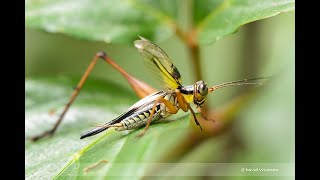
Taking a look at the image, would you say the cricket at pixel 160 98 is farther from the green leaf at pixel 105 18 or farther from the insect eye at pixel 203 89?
the green leaf at pixel 105 18

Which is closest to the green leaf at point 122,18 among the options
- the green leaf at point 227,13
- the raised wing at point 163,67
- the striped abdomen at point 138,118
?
the green leaf at point 227,13

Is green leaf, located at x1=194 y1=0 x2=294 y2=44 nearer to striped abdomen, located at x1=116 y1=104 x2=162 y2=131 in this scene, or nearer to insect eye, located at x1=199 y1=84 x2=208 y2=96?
insect eye, located at x1=199 y1=84 x2=208 y2=96

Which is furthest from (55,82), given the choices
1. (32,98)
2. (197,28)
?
(197,28)

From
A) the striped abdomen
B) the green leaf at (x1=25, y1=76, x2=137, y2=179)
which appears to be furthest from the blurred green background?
the striped abdomen

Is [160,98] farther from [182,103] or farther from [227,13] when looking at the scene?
[227,13]

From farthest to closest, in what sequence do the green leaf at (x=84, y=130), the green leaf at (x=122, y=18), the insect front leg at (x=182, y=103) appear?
1. the green leaf at (x=122, y=18)
2. the insect front leg at (x=182, y=103)
3. the green leaf at (x=84, y=130)
